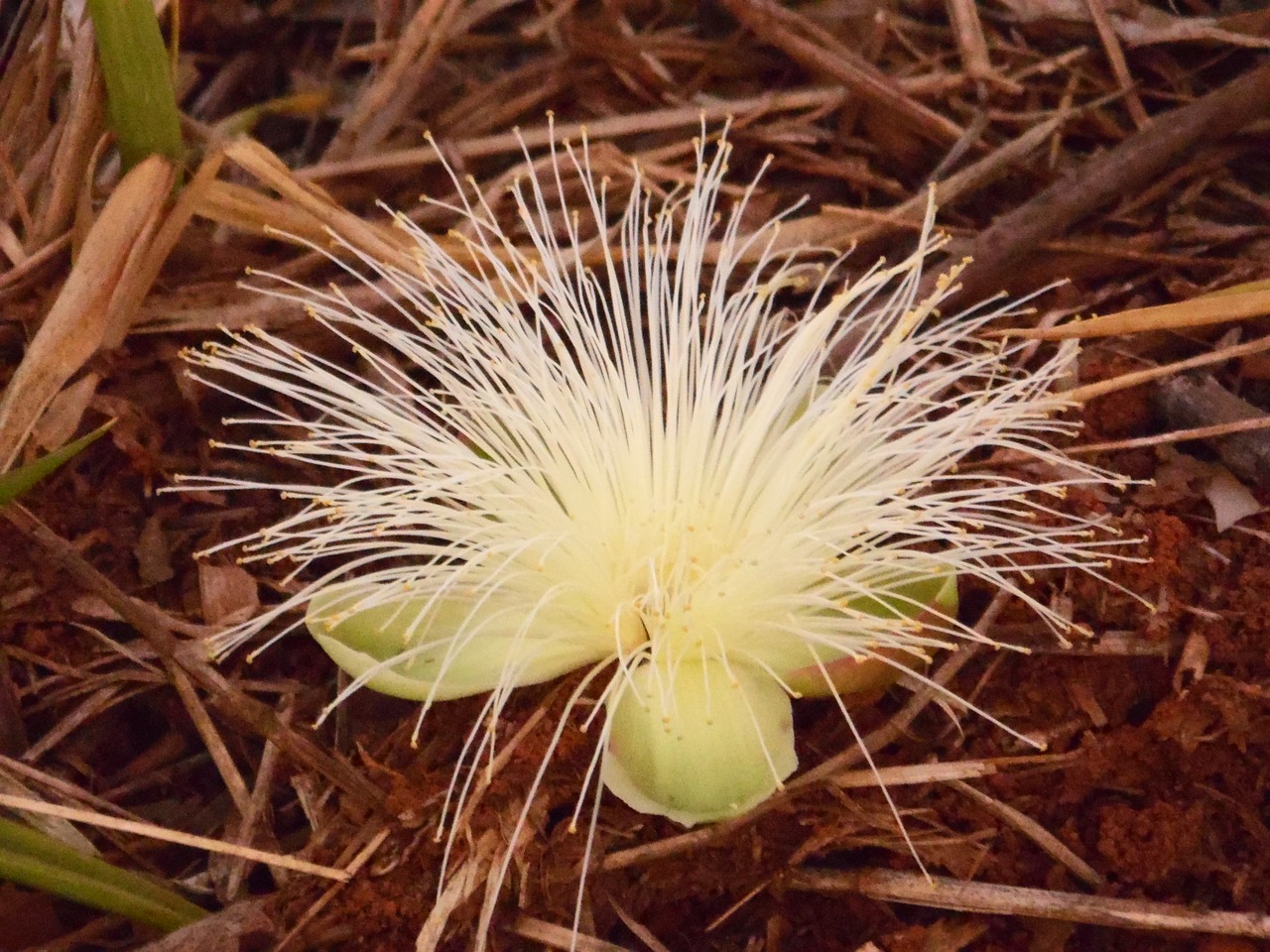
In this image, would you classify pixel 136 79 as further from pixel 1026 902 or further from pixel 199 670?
pixel 1026 902

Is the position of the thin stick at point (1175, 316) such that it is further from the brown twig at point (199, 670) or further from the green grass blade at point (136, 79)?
the green grass blade at point (136, 79)

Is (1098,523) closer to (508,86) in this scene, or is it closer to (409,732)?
(409,732)

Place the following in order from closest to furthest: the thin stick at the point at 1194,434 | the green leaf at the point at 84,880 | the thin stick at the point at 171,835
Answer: the green leaf at the point at 84,880 < the thin stick at the point at 171,835 < the thin stick at the point at 1194,434

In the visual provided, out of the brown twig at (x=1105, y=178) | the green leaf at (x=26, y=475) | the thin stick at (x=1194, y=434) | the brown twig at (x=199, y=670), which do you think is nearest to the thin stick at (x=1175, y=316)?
the thin stick at (x=1194, y=434)

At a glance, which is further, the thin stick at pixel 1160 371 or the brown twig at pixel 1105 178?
the brown twig at pixel 1105 178

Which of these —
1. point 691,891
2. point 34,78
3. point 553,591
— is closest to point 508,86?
point 34,78
